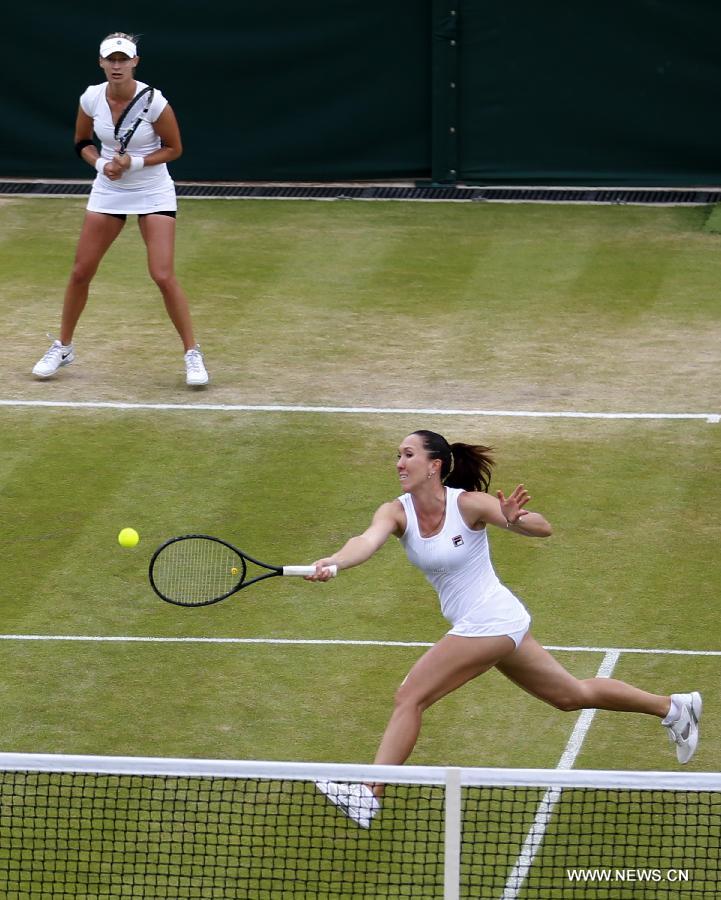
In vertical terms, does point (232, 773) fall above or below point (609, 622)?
above

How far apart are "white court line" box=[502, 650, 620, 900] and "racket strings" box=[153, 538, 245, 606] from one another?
1.70 m

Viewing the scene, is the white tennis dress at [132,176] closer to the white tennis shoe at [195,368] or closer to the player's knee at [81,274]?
the player's knee at [81,274]

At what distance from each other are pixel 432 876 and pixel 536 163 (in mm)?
11974

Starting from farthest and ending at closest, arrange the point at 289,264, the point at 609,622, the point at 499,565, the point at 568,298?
the point at 289,264 → the point at 568,298 → the point at 499,565 → the point at 609,622

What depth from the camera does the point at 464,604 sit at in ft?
24.7

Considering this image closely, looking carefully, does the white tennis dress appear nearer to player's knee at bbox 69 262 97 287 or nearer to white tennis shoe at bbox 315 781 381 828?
player's knee at bbox 69 262 97 287

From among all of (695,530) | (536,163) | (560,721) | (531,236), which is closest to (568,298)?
(531,236)

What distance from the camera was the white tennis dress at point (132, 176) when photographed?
12281 mm

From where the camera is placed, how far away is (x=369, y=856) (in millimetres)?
7223

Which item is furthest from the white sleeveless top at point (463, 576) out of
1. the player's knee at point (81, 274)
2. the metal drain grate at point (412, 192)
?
the metal drain grate at point (412, 192)

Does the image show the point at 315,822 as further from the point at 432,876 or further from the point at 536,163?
the point at 536,163

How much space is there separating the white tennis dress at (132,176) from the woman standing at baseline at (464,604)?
17.3 ft

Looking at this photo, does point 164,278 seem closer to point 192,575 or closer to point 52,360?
point 52,360

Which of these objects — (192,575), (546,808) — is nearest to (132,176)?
(192,575)
